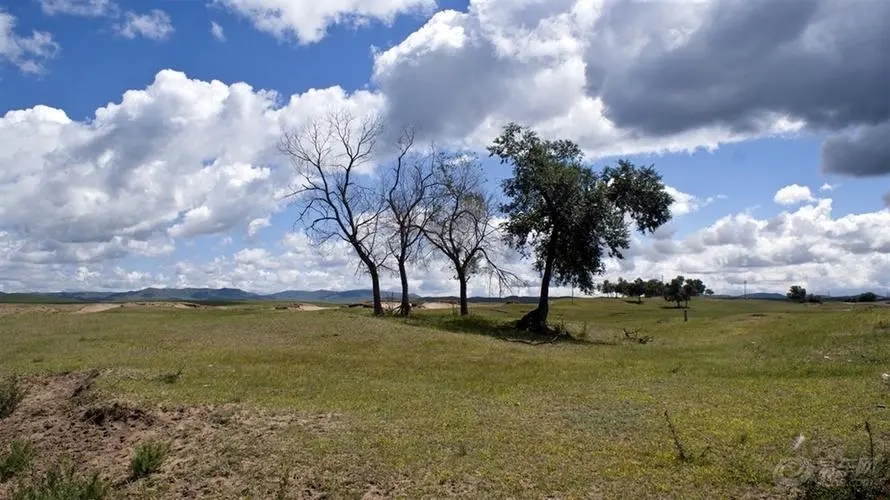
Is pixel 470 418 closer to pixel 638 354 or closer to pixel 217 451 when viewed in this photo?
pixel 217 451

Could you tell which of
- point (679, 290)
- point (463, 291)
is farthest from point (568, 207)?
point (679, 290)

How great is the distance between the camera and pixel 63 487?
11156 millimetres

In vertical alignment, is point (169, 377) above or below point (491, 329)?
below

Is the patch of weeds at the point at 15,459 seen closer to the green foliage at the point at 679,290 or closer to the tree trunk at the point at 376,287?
the tree trunk at the point at 376,287

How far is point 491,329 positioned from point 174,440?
26095 mm

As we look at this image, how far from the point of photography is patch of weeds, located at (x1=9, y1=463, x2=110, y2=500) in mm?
10898

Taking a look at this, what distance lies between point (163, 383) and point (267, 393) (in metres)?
3.38

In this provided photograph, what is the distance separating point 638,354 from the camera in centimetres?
2656

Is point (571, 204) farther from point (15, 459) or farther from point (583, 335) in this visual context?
point (15, 459)

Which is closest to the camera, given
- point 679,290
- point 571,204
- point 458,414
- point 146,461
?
point 146,461

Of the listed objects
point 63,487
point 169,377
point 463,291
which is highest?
point 463,291

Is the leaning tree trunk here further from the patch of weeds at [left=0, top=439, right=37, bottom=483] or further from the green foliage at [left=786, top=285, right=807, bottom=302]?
the green foliage at [left=786, top=285, right=807, bottom=302]

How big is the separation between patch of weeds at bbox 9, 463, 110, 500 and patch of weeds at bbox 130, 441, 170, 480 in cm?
51

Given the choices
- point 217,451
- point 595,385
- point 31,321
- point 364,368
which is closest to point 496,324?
point 364,368
